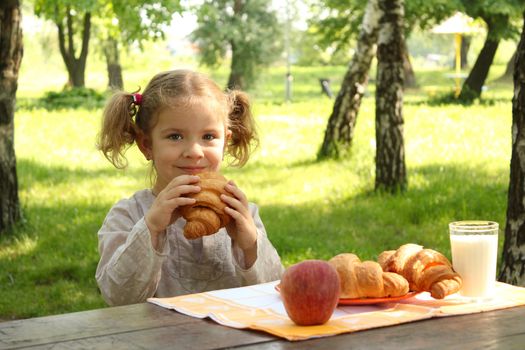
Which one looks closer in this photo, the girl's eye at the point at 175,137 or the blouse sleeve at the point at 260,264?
the blouse sleeve at the point at 260,264

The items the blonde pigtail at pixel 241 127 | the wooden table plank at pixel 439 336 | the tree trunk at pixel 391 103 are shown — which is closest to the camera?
the wooden table plank at pixel 439 336

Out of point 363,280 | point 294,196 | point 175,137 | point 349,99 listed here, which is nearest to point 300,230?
point 294,196

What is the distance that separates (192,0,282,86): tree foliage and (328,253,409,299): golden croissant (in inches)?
1111

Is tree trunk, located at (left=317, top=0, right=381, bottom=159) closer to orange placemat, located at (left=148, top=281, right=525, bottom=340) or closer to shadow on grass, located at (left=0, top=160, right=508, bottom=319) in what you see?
shadow on grass, located at (left=0, top=160, right=508, bottom=319)

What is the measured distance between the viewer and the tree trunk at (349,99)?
10.7 m

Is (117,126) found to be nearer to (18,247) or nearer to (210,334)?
(210,334)

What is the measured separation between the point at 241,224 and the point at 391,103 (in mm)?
6393

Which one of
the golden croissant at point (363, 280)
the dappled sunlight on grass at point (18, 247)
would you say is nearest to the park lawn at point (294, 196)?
the dappled sunlight on grass at point (18, 247)

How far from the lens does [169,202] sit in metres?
2.65

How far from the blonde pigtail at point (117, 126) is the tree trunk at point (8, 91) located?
14.3 feet

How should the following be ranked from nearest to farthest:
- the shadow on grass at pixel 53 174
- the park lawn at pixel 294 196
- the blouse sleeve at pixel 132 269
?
the blouse sleeve at pixel 132 269 < the park lawn at pixel 294 196 < the shadow on grass at pixel 53 174

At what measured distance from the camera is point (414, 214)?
319 inches

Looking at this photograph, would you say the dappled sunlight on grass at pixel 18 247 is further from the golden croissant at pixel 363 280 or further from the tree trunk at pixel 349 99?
the golden croissant at pixel 363 280

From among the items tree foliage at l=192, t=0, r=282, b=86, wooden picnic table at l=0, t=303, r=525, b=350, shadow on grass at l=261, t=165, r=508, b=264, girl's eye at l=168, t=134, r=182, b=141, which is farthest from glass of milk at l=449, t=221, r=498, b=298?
tree foliage at l=192, t=0, r=282, b=86
